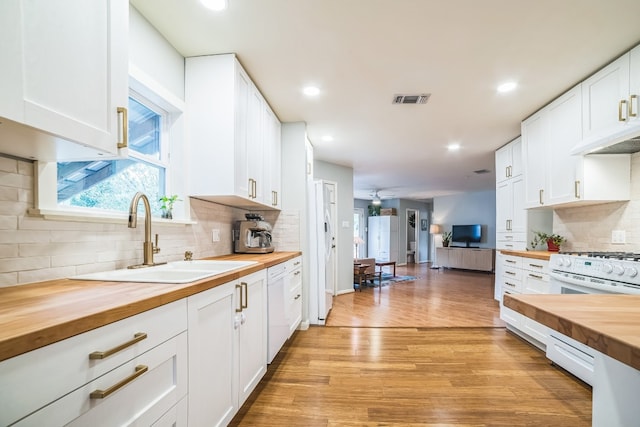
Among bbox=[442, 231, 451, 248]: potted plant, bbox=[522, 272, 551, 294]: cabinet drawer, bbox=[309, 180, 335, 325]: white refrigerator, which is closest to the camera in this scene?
bbox=[522, 272, 551, 294]: cabinet drawer

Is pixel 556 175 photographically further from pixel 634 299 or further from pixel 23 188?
pixel 23 188

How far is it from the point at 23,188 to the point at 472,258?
937cm

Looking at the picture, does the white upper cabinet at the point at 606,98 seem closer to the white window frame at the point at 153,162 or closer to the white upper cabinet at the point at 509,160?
the white upper cabinet at the point at 509,160

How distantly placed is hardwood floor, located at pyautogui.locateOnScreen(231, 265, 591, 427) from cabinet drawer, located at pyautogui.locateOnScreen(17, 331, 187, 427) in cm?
88

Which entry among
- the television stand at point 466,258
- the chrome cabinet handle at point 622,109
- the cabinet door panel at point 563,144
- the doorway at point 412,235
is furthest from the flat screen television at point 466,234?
the chrome cabinet handle at point 622,109

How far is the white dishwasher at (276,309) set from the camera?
2.22m

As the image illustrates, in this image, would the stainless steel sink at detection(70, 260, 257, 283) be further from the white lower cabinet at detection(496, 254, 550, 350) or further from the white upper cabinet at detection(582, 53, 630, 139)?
the white upper cabinet at detection(582, 53, 630, 139)

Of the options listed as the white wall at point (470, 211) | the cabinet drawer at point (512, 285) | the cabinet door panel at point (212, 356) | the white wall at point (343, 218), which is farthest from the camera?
the white wall at point (470, 211)

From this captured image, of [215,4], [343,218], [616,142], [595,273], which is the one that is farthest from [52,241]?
[343,218]

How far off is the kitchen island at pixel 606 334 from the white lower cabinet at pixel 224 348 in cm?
116

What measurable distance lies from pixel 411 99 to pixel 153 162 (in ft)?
7.64

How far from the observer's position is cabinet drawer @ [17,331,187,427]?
67 centimetres

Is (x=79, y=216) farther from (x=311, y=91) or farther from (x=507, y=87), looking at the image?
(x=507, y=87)

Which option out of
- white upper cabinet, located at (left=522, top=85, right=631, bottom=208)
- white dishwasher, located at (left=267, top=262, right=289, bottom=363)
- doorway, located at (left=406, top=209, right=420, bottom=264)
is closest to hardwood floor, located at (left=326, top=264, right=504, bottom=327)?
white dishwasher, located at (left=267, top=262, right=289, bottom=363)
